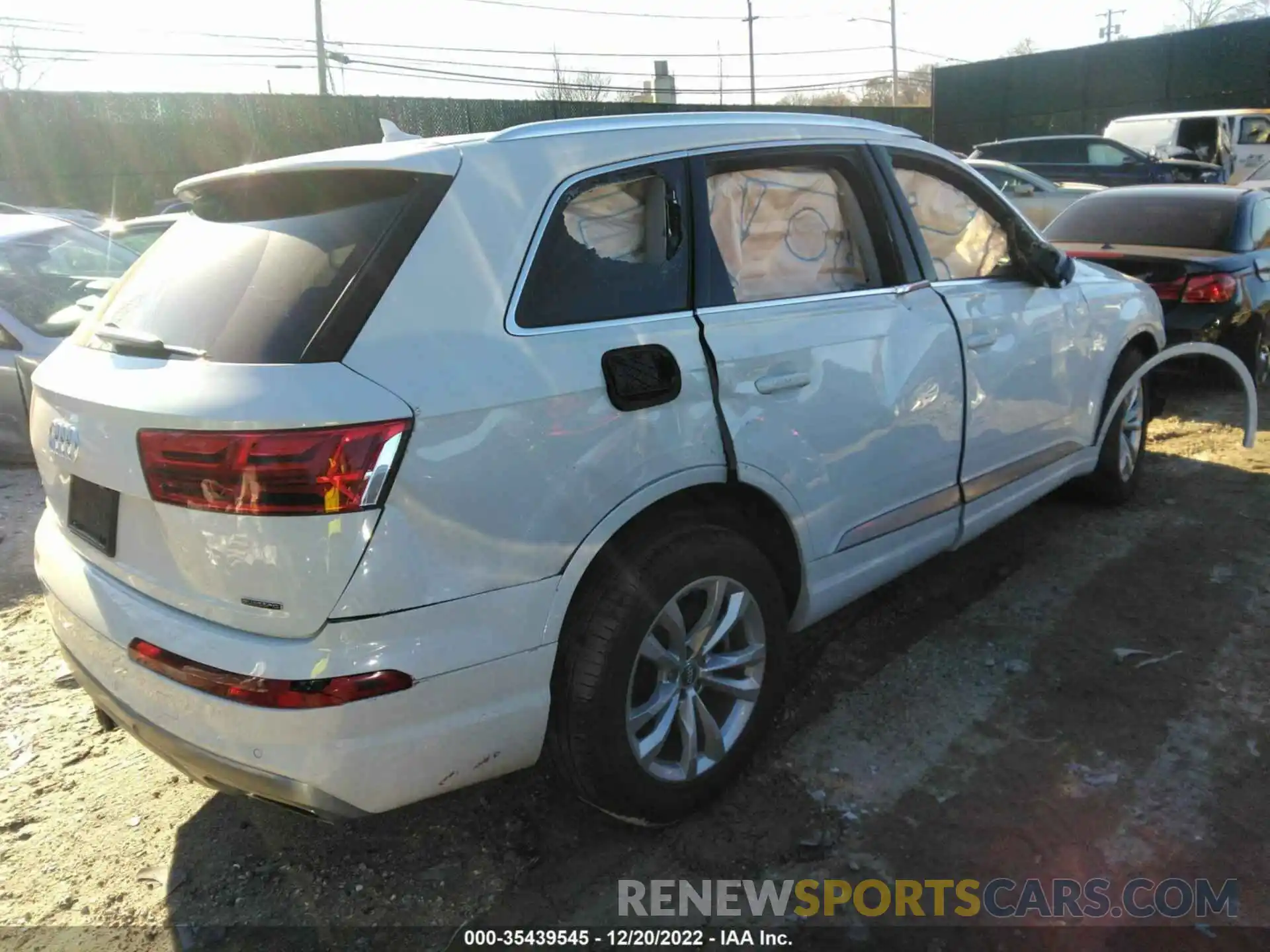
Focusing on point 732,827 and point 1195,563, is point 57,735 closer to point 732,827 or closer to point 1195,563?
point 732,827

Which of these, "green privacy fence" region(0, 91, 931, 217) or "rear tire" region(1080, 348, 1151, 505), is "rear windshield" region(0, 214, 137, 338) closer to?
"rear tire" region(1080, 348, 1151, 505)

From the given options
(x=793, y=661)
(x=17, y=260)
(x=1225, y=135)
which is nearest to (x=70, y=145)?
(x=17, y=260)

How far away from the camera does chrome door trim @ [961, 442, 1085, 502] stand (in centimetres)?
372

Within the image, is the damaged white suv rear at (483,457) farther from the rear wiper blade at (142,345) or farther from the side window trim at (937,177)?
the side window trim at (937,177)

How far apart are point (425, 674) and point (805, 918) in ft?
3.81

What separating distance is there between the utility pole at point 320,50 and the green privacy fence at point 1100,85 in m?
20.7

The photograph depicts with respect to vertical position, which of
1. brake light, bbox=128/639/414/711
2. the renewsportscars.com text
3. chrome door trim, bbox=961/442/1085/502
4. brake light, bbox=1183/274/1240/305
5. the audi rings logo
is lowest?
the renewsportscars.com text

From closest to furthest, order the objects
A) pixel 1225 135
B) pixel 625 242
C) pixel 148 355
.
A: 1. pixel 148 355
2. pixel 625 242
3. pixel 1225 135

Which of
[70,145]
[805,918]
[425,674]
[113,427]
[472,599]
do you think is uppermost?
[70,145]

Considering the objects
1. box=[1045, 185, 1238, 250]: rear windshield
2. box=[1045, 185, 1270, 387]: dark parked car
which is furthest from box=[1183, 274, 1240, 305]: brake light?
box=[1045, 185, 1238, 250]: rear windshield

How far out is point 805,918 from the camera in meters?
2.47

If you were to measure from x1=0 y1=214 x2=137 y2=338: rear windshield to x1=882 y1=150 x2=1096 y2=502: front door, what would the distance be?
14.6 feet

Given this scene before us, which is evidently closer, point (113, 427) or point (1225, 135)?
point (113, 427)

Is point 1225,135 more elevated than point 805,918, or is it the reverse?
point 1225,135
